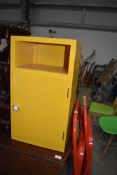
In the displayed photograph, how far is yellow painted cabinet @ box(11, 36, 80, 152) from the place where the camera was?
0.98m

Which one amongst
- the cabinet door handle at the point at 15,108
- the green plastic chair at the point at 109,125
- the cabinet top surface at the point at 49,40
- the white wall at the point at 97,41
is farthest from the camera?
the white wall at the point at 97,41

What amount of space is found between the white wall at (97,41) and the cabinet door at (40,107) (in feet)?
14.3

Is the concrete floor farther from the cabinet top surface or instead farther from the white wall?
the white wall

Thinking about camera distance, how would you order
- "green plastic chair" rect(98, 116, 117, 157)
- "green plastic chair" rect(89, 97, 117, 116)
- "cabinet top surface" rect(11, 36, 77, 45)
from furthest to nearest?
"green plastic chair" rect(89, 97, 117, 116)
"green plastic chair" rect(98, 116, 117, 157)
"cabinet top surface" rect(11, 36, 77, 45)

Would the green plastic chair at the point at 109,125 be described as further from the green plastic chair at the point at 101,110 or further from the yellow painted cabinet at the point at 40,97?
the yellow painted cabinet at the point at 40,97

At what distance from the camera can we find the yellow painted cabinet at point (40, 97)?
98cm

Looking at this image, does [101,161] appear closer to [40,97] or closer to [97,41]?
[40,97]

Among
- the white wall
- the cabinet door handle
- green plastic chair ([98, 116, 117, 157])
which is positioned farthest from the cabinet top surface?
the white wall

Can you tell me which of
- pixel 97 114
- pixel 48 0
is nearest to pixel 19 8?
pixel 48 0

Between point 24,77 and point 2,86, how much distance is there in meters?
0.33

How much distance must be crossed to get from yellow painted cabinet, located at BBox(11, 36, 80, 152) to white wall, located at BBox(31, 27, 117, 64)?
167 inches

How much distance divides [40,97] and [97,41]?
453 cm

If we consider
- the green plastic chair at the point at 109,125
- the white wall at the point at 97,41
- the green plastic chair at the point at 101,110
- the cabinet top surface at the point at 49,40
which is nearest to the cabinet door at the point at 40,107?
the cabinet top surface at the point at 49,40

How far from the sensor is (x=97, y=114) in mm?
2324
